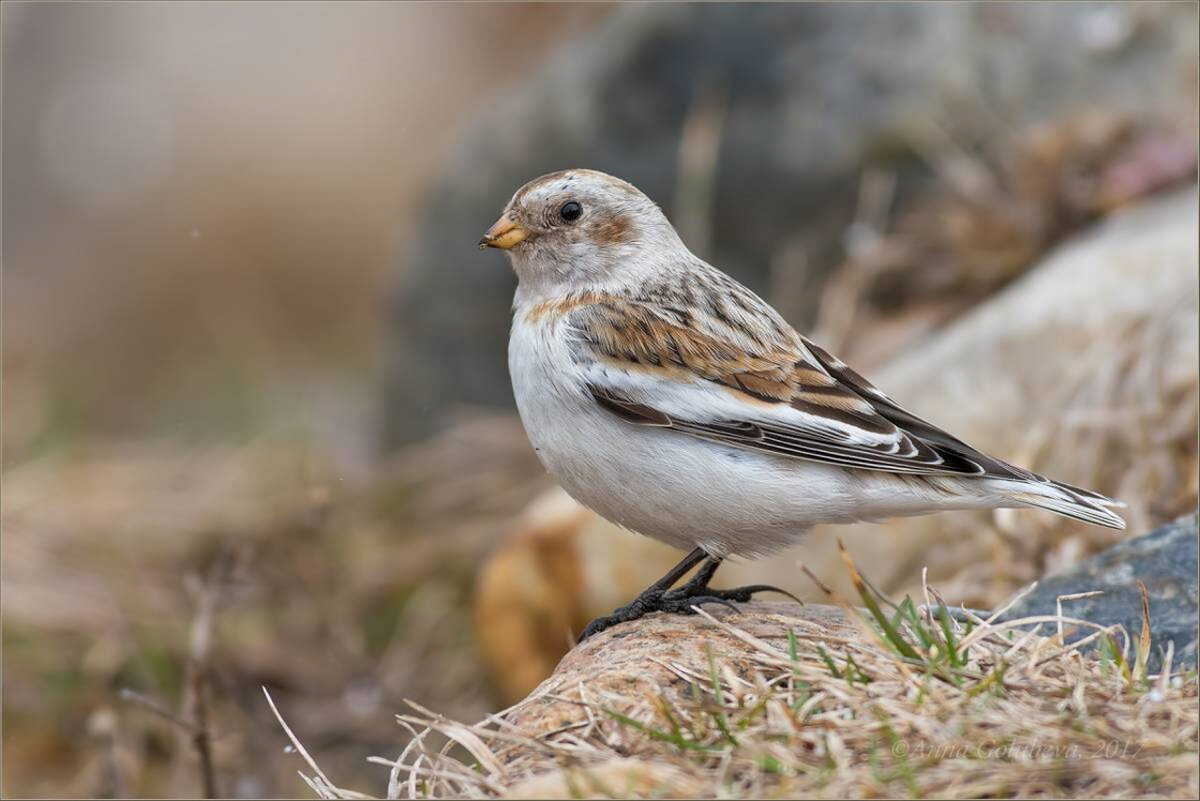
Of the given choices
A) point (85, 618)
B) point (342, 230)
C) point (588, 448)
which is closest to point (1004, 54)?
point (588, 448)

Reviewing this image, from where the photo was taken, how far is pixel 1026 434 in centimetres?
511

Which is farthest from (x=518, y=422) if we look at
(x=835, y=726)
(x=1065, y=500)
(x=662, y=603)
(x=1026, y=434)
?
(x=835, y=726)

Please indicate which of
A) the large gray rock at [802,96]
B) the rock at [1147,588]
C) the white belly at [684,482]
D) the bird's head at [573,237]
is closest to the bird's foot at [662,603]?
the white belly at [684,482]

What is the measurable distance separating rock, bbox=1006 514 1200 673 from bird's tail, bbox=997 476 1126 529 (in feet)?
0.71

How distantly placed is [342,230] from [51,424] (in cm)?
525

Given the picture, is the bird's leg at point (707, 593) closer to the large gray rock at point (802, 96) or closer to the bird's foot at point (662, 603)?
the bird's foot at point (662, 603)

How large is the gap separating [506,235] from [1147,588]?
6.83 ft

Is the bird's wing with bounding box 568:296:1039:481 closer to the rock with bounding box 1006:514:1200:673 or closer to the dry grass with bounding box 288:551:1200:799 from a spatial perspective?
the rock with bounding box 1006:514:1200:673

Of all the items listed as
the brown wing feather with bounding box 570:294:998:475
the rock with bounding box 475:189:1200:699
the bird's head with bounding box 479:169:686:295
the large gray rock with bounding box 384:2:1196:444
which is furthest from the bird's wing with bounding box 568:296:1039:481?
the large gray rock with bounding box 384:2:1196:444

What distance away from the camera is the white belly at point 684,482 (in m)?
3.64

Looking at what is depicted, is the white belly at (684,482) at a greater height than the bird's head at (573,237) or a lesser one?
lesser

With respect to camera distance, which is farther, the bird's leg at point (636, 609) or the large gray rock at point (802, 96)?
the large gray rock at point (802, 96)

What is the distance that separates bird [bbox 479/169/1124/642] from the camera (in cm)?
363

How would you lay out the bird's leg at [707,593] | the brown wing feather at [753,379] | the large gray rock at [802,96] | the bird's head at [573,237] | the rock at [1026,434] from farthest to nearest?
the large gray rock at [802,96], the rock at [1026,434], the bird's head at [573,237], the bird's leg at [707,593], the brown wing feather at [753,379]
